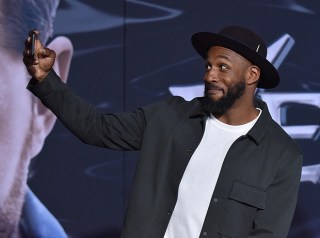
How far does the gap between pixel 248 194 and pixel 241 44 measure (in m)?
0.61

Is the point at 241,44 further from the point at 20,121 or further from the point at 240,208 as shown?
the point at 20,121

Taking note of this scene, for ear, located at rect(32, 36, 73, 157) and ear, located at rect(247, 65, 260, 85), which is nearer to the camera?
ear, located at rect(247, 65, 260, 85)

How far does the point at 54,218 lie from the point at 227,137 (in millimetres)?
1981

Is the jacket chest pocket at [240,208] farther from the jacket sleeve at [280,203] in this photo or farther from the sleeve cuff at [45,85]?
the sleeve cuff at [45,85]

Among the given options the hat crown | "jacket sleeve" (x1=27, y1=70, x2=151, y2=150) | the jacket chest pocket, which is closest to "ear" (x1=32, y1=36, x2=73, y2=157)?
"jacket sleeve" (x1=27, y1=70, x2=151, y2=150)

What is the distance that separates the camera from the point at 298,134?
536cm

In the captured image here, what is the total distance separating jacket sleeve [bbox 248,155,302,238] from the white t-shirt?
23cm

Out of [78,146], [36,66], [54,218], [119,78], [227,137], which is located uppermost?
[36,66]

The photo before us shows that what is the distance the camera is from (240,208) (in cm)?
357

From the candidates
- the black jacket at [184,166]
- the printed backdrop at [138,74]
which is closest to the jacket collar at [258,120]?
the black jacket at [184,166]

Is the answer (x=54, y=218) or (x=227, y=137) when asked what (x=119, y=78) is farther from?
(x=227, y=137)

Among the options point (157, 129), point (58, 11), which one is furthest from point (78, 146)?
point (157, 129)

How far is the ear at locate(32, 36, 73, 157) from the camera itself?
5.27m

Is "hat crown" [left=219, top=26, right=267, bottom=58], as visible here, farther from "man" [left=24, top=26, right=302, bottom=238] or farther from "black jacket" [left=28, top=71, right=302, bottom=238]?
"black jacket" [left=28, top=71, right=302, bottom=238]
